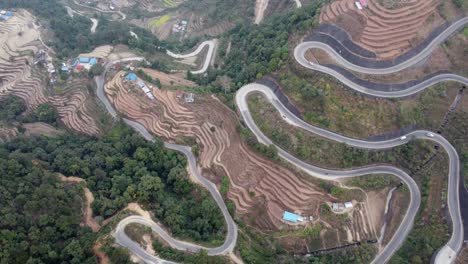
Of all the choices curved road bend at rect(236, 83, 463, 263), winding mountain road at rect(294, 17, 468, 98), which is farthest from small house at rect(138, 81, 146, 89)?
winding mountain road at rect(294, 17, 468, 98)

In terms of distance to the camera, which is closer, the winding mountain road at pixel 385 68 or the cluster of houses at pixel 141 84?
the winding mountain road at pixel 385 68

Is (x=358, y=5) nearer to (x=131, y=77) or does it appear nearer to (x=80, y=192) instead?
(x=131, y=77)

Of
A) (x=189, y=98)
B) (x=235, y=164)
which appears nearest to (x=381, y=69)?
(x=235, y=164)

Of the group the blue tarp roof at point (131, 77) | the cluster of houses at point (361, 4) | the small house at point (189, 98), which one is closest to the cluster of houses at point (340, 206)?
the small house at point (189, 98)

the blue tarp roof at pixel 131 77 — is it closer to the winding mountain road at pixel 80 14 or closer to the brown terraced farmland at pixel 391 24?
the winding mountain road at pixel 80 14

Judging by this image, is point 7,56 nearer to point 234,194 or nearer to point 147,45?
point 147,45
